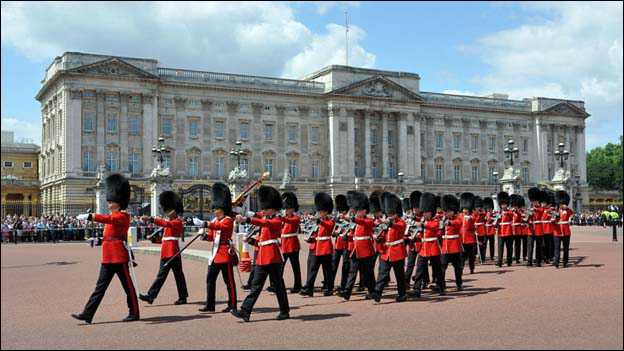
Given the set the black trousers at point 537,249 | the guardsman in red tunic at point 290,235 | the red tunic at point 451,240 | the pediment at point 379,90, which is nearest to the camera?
the guardsman in red tunic at point 290,235

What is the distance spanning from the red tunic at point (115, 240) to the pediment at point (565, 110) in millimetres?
73421

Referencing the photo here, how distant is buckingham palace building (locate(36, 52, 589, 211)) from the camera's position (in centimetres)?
5606

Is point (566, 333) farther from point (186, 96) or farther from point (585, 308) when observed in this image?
point (186, 96)

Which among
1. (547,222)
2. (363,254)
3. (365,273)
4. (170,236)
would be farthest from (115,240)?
(547,222)

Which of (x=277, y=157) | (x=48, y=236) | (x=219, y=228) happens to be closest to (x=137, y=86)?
(x=277, y=157)

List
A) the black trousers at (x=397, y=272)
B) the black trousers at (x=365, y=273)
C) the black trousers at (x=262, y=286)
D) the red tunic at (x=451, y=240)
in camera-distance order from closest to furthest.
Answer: the black trousers at (x=262, y=286), the black trousers at (x=397, y=272), the black trousers at (x=365, y=273), the red tunic at (x=451, y=240)

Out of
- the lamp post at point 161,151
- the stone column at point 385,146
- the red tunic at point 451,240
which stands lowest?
the red tunic at point 451,240

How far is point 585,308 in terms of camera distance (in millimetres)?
10914

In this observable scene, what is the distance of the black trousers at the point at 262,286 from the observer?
10229mm

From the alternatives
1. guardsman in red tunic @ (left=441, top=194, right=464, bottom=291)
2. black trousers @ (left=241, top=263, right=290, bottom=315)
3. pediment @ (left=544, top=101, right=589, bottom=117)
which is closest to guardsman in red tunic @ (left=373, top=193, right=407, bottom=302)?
guardsman in red tunic @ (left=441, top=194, right=464, bottom=291)

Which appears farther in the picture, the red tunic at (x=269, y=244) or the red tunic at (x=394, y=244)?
the red tunic at (x=394, y=244)

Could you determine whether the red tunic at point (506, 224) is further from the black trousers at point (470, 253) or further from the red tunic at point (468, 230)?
the black trousers at point (470, 253)

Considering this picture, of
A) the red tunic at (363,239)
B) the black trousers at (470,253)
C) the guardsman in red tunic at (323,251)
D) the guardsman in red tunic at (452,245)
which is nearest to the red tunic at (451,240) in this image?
the guardsman in red tunic at (452,245)

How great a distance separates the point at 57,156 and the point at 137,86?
8.94 m
